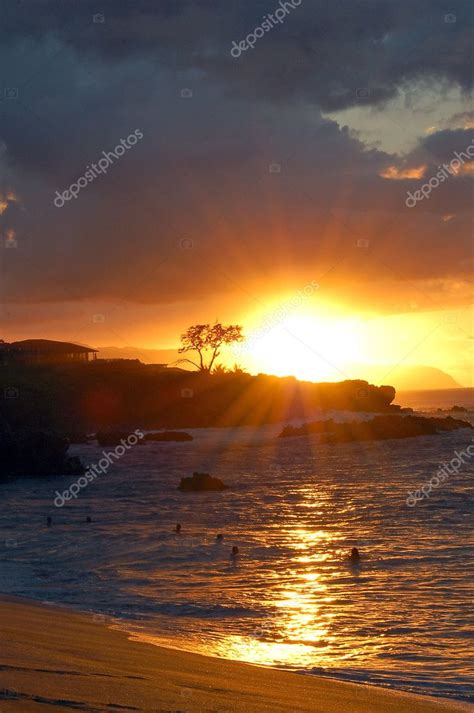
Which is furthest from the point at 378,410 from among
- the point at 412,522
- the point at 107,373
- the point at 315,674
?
the point at 315,674

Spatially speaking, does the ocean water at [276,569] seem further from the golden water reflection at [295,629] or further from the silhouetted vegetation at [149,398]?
the silhouetted vegetation at [149,398]

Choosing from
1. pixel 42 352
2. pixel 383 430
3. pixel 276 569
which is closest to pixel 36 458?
pixel 276 569

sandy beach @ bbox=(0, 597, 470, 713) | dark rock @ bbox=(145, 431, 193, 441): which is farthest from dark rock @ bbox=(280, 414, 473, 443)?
sandy beach @ bbox=(0, 597, 470, 713)

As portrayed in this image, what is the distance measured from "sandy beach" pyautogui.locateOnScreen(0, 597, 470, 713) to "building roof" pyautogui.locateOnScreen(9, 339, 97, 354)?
117515 millimetres

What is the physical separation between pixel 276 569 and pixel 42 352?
110 m

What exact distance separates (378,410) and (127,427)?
42.3 metres

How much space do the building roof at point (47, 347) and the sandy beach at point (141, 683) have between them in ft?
386

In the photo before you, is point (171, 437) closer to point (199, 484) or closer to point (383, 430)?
point (383, 430)

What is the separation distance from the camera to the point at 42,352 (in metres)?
130

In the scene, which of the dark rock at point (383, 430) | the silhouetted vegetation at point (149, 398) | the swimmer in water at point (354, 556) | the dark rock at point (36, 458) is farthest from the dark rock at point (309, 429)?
the swimmer in water at point (354, 556)

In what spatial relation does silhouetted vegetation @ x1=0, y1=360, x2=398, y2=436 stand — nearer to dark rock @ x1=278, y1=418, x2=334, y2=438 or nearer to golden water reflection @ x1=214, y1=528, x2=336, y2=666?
dark rock @ x1=278, y1=418, x2=334, y2=438

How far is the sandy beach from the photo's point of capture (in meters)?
8.67

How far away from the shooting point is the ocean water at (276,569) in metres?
16.0

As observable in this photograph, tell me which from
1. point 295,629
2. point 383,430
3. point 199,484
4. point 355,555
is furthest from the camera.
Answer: point 383,430
